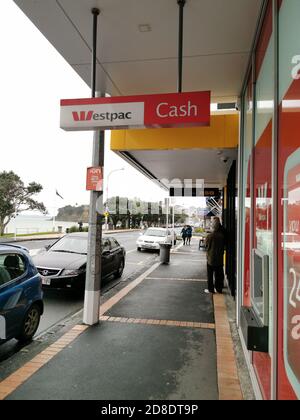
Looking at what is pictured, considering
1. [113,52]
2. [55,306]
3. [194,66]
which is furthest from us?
[55,306]

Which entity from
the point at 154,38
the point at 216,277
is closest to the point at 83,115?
the point at 154,38

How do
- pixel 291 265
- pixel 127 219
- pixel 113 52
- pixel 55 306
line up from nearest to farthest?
pixel 291 265 < pixel 113 52 < pixel 55 306 < pixel 127 219

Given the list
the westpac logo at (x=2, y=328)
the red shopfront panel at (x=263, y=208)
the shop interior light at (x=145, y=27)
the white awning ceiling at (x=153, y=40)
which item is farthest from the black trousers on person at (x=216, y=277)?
the shop interior light at (x=145, y=27)

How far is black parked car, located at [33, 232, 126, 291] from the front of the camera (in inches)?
315

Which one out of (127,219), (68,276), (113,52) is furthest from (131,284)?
(127,219)

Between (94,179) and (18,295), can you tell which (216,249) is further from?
(18,295)

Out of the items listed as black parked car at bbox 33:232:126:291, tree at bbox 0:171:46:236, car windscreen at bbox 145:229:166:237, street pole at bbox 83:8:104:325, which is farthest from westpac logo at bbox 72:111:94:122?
tree at bbox 0:171:46:236

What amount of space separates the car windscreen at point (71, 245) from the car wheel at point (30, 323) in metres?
4.12

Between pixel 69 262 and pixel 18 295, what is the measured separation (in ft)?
12.4

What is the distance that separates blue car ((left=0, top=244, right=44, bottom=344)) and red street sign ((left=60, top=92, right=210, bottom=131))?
2.25m

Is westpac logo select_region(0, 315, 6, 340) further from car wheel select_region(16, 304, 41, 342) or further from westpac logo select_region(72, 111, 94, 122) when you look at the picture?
westpac logo select_region(72, 111, 94, 122)

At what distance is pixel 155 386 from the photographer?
12.1ft
